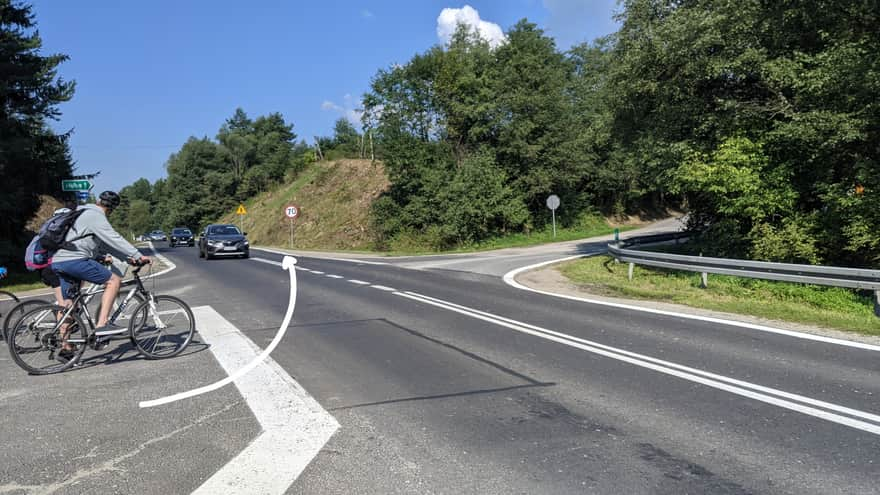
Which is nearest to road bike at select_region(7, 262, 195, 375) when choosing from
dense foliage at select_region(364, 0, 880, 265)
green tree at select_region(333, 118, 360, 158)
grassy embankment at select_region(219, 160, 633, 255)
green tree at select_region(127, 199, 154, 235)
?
dense foliage at select_region(364, 0, 880, 265)

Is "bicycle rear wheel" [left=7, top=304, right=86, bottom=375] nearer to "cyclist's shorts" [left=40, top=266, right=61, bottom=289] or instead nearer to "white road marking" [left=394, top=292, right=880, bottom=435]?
"cyclist's shorts" [left=40, top=266, right=61, bottom=289]

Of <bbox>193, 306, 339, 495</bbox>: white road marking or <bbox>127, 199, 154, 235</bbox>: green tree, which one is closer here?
<bbox>193, 306, 339, 495</bbox>: white road marking

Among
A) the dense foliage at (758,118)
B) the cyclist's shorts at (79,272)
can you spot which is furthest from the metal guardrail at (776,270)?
the cyclist's shorts at (79,272)

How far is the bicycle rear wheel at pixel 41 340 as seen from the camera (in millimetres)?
6055

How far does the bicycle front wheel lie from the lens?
6.68 metres

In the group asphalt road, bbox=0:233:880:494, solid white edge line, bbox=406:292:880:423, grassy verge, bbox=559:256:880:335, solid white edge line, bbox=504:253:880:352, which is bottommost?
grassy verge, bbox=559:256:880:335

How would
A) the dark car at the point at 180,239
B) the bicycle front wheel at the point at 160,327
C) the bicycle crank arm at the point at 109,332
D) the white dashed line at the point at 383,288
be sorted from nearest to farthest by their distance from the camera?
the bicycle crank arm at the point at 109,332, the bicycle front wheel at the point at 160,327, the white dashed line at the point at 383,288, the dark car at the point at 180,239

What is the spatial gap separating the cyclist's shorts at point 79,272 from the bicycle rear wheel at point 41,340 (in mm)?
276

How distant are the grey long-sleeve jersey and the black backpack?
0.14ft

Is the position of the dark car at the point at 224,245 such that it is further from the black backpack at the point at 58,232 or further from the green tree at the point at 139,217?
the green tree at the point at 139,217

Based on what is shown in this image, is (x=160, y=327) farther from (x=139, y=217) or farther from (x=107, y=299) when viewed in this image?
(x=139, y=217)

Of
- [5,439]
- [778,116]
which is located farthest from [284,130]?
[5,439]

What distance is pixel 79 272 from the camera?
20.4 ft

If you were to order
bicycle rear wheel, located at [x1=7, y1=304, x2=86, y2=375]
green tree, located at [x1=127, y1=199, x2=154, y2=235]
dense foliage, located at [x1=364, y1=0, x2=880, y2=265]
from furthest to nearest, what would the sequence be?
green tree, located at [x1=127, y1=199, x2=154, y2=235]
dense foliage, located at [x1=364, y1=0, x2=880, y2=265]
bicycle rear wheel, located at [x1=7, y1=304, x2=86, y2=375]
